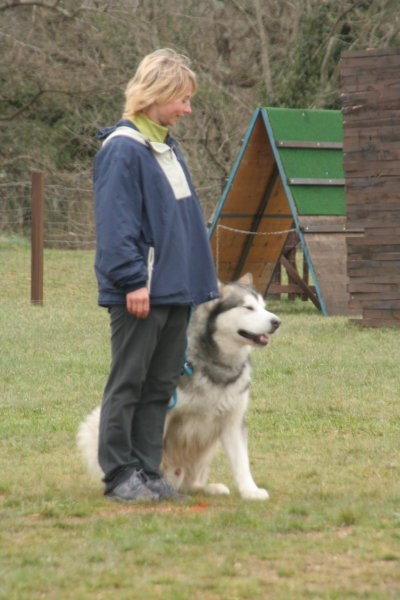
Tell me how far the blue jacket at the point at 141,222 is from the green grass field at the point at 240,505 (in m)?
0.97

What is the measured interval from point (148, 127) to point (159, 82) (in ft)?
0.68

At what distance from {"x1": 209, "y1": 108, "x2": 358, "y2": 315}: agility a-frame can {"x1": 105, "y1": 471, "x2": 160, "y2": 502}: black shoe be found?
1022 cm

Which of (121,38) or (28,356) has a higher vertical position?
(121,38)

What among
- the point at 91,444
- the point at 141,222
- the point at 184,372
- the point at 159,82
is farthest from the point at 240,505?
the point at 159,82

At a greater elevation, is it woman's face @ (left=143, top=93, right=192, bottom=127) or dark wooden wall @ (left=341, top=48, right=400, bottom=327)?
woman's face @ (left=143, top=93, right=192, bottom=127)

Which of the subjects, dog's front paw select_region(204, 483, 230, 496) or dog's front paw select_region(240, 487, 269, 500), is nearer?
dog's front paw select_region(240, 487, 269, 500)

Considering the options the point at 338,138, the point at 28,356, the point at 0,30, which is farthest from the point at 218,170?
the point at 28,356

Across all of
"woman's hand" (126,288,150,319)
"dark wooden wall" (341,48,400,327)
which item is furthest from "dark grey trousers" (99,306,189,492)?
"dark wooden wall" (341,48,400,327)

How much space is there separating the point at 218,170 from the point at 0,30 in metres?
5.68

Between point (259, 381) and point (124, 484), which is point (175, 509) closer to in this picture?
point (124, 484)

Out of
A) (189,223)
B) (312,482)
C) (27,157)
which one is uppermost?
(189,223)

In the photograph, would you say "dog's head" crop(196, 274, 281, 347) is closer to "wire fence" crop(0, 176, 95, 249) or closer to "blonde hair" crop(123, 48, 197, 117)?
"blonde hair" crop(123, 48, 197, 117)

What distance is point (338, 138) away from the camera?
54.6ft

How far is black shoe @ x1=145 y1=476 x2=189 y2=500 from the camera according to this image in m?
5.46
